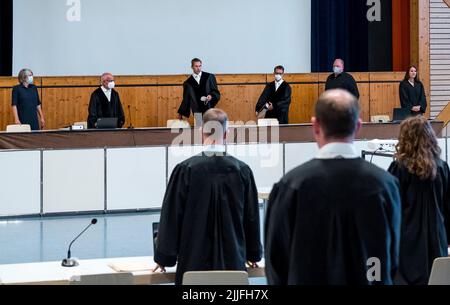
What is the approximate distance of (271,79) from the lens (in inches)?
676

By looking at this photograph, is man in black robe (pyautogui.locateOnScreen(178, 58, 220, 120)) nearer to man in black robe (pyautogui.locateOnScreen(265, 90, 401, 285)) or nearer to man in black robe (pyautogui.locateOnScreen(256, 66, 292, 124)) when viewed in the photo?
man in black robe (pyautogui.locateOnScreen(256, 66, 292, 124))

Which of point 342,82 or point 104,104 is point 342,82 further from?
point 104,104

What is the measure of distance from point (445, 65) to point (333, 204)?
1572 cm

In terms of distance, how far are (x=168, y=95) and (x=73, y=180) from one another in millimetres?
4821

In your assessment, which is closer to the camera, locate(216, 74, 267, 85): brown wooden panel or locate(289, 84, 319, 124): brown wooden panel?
locate(216, 74, 267, 85): brown wooden panel

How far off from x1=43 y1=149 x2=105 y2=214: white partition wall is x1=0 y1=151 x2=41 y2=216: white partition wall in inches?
5.5

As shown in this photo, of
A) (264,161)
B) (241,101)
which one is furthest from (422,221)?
(241,101)

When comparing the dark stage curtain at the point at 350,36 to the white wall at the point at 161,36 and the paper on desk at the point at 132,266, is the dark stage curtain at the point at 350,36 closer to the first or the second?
the white wall at the point at 161,36

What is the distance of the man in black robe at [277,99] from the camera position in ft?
54.2

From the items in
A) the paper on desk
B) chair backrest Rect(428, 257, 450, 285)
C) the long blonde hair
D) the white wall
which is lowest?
the paper on desk

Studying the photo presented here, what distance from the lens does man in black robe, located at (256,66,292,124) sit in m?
16.5

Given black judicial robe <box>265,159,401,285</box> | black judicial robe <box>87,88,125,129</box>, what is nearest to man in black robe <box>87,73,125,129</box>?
black judicial robe <box>87,88,125,129</box>

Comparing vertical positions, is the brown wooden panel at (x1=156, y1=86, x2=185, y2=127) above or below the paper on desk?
above
